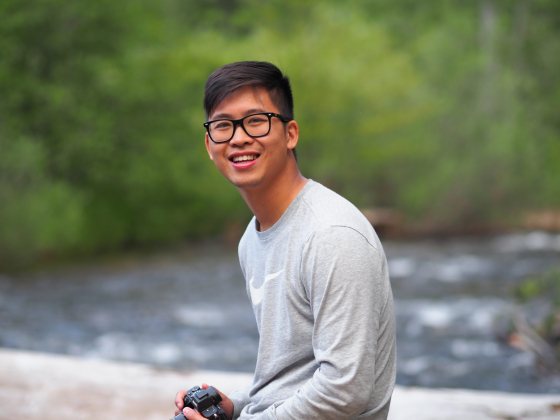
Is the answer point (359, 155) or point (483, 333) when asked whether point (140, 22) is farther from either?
point (483, 333)

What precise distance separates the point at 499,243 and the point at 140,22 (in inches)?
383

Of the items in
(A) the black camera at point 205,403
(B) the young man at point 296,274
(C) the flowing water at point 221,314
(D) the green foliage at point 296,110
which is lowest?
(A) the black camera at point 205,403

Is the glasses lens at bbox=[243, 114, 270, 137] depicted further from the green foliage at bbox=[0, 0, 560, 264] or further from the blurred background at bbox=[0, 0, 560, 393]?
the green foliage at bbox=[0, 0, 560, 264]

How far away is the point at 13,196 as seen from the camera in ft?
36.4

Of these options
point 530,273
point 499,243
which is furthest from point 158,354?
point 499,243

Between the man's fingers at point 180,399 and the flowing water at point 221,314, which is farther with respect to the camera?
the flowing water at point 221,314

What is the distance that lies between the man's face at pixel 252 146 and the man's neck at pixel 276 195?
0.02m

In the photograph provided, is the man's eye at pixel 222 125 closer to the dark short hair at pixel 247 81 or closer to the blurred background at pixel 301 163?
the dark short hair at pixel 247 81

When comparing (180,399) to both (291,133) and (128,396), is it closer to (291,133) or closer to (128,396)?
(291,133)

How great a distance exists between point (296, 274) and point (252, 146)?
0.31m

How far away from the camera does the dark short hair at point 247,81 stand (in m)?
1.41

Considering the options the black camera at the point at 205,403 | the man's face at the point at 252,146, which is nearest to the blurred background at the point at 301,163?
the black camera at the point at 205,403

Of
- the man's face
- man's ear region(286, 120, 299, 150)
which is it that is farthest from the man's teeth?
man's ear region(286, 120, 299, 150)

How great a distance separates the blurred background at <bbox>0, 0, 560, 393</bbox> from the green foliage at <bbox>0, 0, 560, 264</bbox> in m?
0.05
